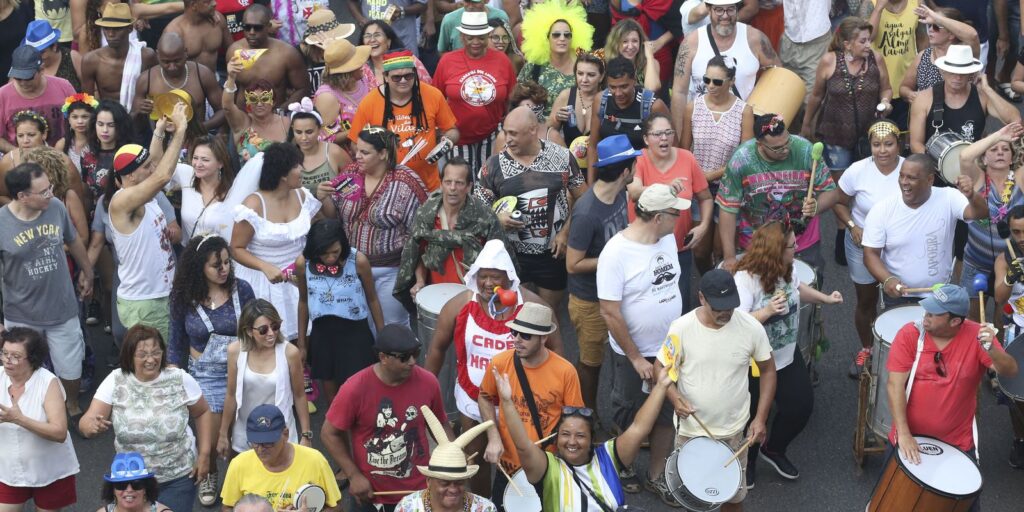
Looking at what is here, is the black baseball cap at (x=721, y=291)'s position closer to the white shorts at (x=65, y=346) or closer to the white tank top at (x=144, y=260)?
the white tank top at (x=144, y=260)

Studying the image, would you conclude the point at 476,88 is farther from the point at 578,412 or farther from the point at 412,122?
the point at 578,412

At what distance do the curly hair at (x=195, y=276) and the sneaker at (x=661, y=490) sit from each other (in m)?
2.62

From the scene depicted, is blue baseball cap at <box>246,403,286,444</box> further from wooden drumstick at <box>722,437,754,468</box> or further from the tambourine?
the tambourine

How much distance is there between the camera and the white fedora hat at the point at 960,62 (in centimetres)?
1064

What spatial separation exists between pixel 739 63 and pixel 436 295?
3503mm

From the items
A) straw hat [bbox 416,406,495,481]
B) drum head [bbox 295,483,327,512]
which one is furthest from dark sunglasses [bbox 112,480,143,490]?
straw hat [bbox 416,406,495,481]

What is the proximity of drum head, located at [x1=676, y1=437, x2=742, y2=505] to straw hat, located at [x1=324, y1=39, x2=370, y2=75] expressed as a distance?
15.1ft

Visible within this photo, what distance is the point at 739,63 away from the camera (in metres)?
11.3

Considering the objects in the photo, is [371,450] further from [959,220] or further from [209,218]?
[959,220]

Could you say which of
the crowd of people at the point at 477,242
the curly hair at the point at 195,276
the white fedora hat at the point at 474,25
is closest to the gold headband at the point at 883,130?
the crowd of people at the point at 477,242

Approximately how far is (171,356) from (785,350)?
11.4ft

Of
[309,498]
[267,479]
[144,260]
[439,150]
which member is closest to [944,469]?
[309,498]

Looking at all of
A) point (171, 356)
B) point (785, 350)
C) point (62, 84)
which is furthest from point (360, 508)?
point (62, 84)

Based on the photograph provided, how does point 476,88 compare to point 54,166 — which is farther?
point 476,88
